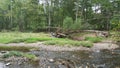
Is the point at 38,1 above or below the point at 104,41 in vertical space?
above

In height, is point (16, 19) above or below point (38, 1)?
below

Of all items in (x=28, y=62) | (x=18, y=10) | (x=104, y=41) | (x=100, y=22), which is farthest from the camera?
(x=18, y=10)

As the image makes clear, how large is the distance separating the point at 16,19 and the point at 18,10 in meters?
2.51

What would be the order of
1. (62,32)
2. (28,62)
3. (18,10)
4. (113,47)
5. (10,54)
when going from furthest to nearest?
(18,10)
(62,32)
(113,47)
(10,54)
(28,62)

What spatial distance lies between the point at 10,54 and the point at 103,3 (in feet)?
117

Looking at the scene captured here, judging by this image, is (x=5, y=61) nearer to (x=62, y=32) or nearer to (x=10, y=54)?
(x=10, y=54)

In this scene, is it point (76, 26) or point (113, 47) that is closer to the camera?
point (113, 47)

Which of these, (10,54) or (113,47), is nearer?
(10,54)

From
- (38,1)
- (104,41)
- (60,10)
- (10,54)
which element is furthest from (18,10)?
(10,54)

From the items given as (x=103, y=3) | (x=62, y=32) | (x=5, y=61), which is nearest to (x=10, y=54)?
(x=5, y=61)

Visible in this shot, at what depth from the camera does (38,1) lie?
61219mm

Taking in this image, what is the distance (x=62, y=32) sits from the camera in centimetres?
3878

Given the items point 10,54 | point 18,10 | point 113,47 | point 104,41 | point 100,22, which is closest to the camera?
point 10,54

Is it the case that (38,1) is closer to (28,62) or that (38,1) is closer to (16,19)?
(16,19)
